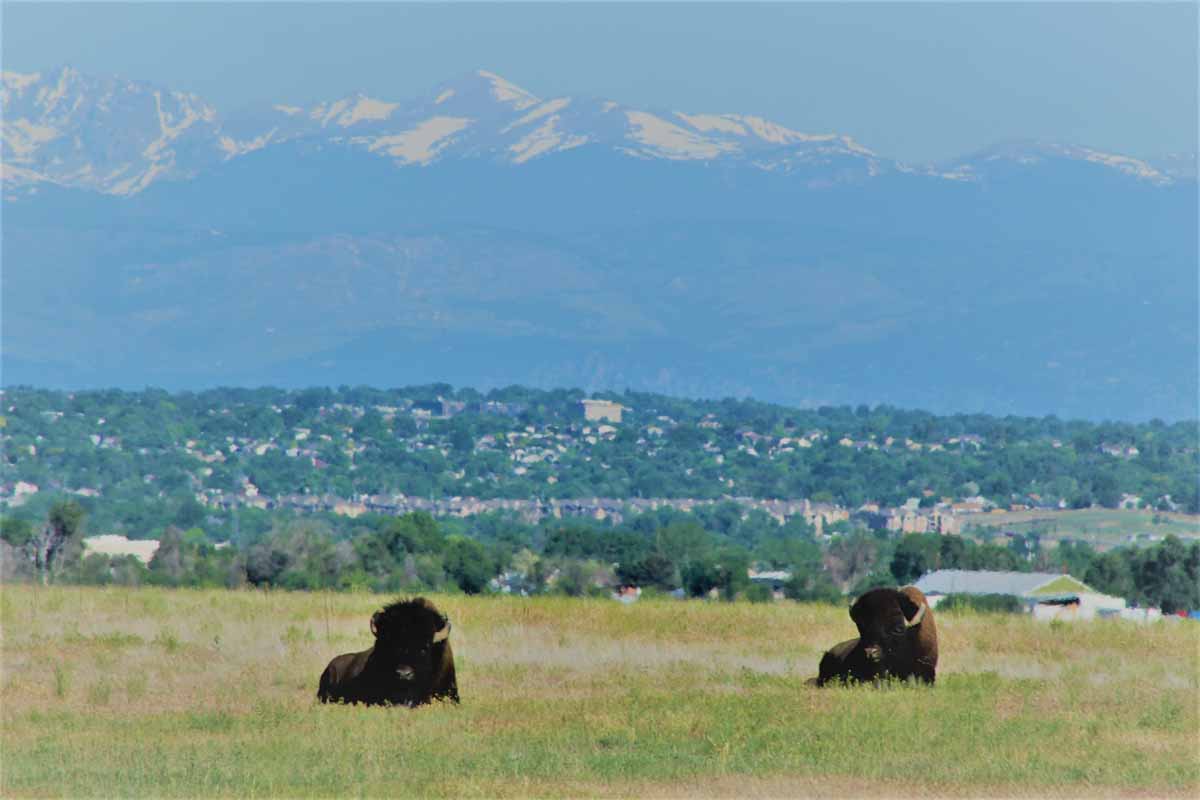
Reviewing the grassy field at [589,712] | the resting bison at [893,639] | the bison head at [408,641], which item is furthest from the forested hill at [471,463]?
the bison head at [408,641]

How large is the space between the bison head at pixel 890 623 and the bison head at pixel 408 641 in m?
4.50

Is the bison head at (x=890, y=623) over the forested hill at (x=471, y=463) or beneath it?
beneath

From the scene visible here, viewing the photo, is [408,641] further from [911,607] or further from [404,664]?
[911,607]

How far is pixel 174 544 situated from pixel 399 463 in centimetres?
11286

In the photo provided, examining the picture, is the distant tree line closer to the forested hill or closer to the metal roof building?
the metal roof building

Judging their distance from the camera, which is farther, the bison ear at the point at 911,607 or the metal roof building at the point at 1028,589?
the metal roof building at the point at 1028,589

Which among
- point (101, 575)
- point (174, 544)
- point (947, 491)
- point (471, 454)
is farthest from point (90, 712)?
point (471, 454)

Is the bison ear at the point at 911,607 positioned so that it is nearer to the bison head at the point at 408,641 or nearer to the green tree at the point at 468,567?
the bison head at the point at 408,641

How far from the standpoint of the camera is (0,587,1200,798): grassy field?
17.2 metres

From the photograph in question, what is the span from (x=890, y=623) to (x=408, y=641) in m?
5.10

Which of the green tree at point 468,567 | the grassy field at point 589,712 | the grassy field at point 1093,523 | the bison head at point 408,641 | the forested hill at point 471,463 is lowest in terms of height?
the grassy field at point 589,712

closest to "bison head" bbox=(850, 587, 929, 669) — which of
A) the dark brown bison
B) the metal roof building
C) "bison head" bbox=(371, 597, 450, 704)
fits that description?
the dark brown bison

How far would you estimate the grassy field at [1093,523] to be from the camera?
4929 inches

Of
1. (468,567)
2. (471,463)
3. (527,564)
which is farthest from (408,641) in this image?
(471,463)
